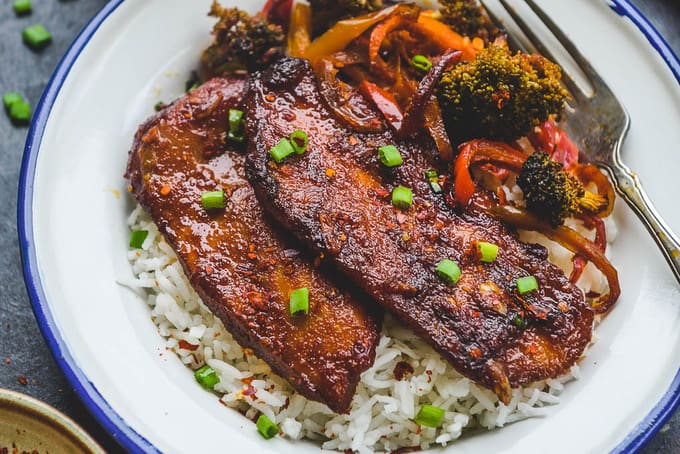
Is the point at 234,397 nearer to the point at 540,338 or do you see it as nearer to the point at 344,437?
the point at 344,437

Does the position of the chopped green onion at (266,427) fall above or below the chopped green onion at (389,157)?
below

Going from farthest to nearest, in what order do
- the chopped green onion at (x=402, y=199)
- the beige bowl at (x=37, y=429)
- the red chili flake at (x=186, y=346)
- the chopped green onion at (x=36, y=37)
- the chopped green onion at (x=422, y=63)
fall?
the chopped green onion at (x=36, y=37) → the chopped green onion at (x=422, y=63) → the red chili flake at (x=186, y=346) → the chopped green onion at (x=402, y=199) → the beige bowl at (x=37, y=429)

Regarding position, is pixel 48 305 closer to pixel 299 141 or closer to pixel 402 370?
pixel 299 141

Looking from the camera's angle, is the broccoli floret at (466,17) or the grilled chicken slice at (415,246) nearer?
the grilled chicken slice at (415,246)

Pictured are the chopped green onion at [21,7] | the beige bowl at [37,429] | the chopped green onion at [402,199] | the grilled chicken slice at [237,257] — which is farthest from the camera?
the chopped green onion at [21,7]

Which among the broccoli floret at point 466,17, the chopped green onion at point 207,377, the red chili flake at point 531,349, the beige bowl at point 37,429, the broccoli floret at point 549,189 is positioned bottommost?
the beige bowl at point 37,429

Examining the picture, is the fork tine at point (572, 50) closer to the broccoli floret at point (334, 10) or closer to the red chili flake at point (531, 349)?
the broccoli floret at point (334, 10)

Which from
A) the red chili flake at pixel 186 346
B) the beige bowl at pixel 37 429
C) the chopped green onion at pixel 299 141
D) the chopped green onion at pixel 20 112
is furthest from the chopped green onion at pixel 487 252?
the chopped green onion at pixel 20 112
